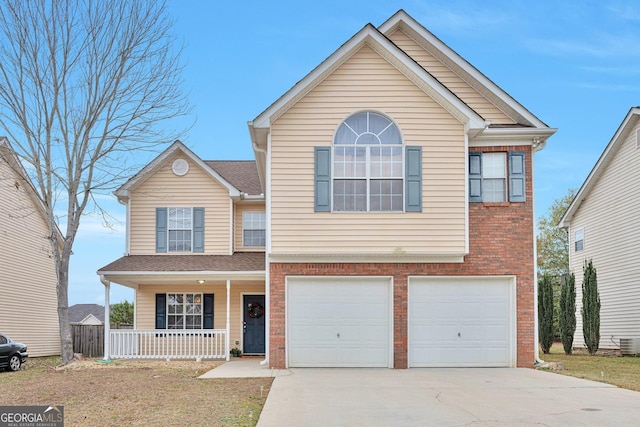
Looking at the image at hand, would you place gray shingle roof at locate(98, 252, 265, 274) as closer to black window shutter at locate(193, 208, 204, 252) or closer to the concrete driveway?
black window shutter at locate(193, 208, 204, 252)

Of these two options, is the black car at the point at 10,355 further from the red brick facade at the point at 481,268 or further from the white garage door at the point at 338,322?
the white garage door at the point at 338,322

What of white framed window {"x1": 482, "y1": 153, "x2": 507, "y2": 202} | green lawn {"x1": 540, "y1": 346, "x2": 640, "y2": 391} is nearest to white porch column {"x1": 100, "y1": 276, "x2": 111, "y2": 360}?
white framed window {"x1": 482, "y1": 153, "x2": 507, "y2": 202}

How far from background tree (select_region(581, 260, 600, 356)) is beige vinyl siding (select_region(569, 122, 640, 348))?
49.7 inches

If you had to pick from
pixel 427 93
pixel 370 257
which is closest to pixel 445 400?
pixel 370 257

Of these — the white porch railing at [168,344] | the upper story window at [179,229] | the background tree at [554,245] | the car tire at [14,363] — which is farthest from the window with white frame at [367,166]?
the background tree at [554,245]

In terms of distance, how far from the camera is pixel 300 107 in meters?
17.7

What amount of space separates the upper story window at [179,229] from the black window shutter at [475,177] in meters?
10.3

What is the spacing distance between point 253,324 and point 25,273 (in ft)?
33.3

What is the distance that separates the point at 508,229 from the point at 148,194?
1270cm

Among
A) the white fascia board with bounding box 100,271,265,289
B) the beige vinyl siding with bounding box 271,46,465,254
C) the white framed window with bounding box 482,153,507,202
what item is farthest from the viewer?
the white fascia board with bounding box 100,271,265,289

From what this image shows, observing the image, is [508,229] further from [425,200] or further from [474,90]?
[474,90]

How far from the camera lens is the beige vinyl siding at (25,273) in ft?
87.4

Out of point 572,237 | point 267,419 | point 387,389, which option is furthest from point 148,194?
point 572,237

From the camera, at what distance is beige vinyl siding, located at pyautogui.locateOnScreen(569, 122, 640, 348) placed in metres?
25.9
